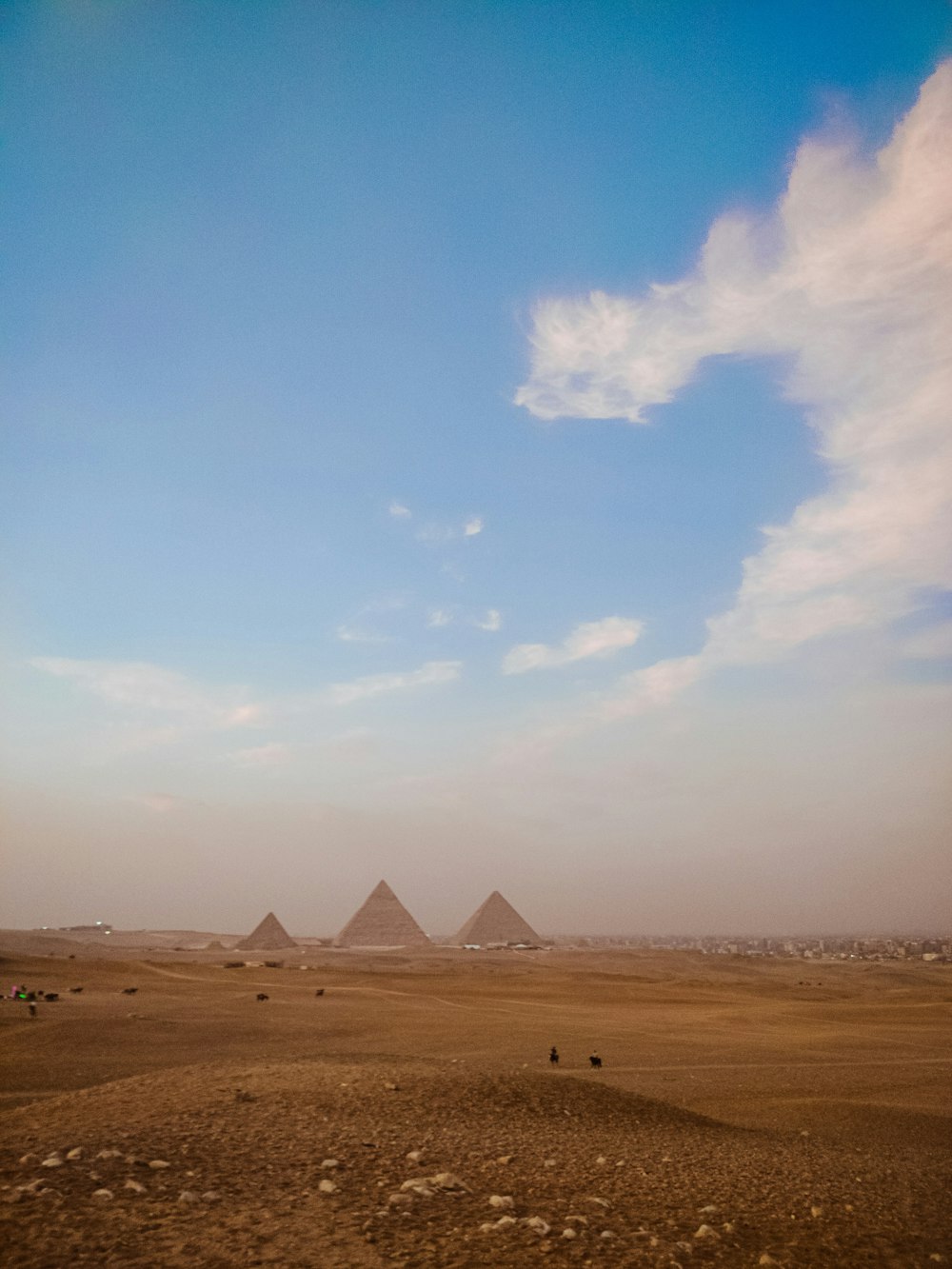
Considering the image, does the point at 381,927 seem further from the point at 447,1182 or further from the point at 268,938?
the point at 447,1182

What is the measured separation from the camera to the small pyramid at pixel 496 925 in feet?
321

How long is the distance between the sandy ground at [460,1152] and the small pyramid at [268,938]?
77.2 meters

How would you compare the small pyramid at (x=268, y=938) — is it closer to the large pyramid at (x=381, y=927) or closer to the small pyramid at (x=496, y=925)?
Answer: the large pyramid at (x=381, y=927)

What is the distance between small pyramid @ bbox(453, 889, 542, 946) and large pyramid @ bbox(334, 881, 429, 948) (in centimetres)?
744

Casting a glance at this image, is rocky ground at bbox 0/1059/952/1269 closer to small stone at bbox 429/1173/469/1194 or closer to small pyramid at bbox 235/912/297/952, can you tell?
small stone at bbox 429/1173/469/1194

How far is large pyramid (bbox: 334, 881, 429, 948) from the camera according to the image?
91.8 metres

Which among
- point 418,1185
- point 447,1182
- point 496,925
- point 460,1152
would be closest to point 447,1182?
point 447,1182

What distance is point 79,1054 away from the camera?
16.4 m

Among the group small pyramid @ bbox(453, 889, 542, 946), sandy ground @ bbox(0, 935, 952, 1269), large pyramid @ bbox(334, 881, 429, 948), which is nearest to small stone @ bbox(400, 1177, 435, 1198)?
sandy ground @ bbox(0, 935, 952, 1269)

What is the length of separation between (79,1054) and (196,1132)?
11.6 metres

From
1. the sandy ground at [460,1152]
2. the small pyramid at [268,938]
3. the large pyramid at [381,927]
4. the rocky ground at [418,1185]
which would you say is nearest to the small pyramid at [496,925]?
the large pyramid at [381,927]

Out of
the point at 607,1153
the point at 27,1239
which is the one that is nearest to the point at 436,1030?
the point at 607,1153

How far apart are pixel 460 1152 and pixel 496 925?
318 feet

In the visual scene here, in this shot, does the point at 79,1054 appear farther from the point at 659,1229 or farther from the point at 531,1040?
the point at 659,1229
